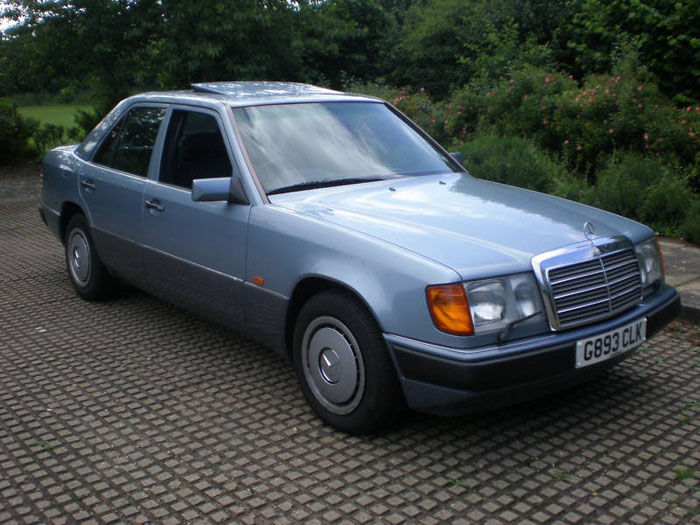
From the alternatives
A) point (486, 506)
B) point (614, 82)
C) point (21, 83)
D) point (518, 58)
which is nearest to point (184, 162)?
point (486, 506)

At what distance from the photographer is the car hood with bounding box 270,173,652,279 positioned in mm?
3578

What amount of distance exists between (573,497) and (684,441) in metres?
0.86

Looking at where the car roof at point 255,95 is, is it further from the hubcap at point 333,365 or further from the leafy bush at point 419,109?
the leafy bush at point 419,109

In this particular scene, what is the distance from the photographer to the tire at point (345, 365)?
3.62m

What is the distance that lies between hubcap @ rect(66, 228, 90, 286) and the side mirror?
7.33 feet

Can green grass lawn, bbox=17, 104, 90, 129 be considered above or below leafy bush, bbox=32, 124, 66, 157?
above

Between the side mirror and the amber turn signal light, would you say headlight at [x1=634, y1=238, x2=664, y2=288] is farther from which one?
the side mirror

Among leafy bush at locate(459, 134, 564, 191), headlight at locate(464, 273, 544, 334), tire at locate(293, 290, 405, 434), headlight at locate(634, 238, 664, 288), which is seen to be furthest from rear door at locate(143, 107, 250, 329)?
leafy bush at locate(459, 134, 564, 191)

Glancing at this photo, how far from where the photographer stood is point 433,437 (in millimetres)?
3891

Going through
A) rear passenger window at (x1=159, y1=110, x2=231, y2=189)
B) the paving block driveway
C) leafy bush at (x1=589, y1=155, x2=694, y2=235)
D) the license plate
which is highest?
rear passenger window at (x1=159, y1=110, x2=231, y2=189)

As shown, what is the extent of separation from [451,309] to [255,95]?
7.71ft

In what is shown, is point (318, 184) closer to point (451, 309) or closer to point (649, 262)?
point (451, 309)

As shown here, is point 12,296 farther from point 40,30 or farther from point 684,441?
point 40,30

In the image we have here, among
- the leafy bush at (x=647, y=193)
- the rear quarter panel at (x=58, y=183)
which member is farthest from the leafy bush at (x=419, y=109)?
the rear quarter panel at (x=58, y=183)
